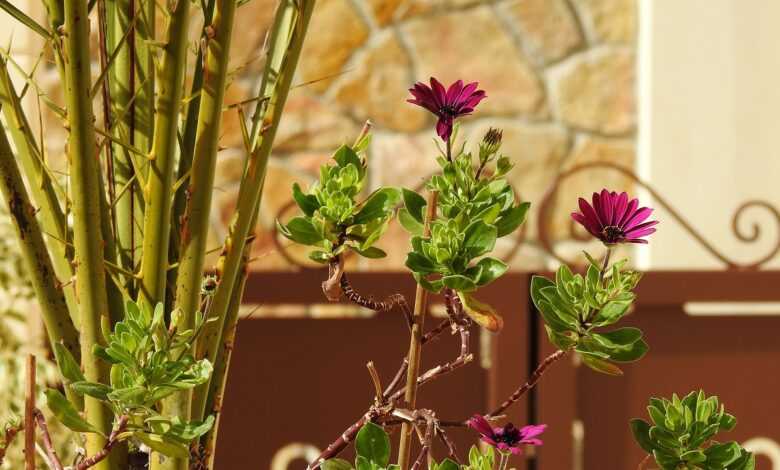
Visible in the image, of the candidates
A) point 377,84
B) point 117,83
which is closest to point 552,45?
point 377,84

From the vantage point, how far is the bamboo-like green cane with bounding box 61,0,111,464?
423 millimetres

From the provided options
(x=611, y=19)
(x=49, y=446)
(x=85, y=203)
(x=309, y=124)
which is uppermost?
(x=611, y=19)

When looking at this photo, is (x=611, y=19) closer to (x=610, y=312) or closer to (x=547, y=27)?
(x=547, y=27)

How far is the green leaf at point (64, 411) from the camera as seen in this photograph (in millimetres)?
367

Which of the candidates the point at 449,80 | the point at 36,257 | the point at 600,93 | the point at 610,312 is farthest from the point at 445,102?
the point at 600,93

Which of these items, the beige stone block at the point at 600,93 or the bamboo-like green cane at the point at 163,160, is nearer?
the bamboo-like green cane at the point at 163,160

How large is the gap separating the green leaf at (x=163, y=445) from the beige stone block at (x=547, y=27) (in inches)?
106

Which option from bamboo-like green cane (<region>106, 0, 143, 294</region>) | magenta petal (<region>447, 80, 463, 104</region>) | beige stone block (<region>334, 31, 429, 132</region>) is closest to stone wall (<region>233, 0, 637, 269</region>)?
beige stone block (<region>334, 31, 429, 132</region>)

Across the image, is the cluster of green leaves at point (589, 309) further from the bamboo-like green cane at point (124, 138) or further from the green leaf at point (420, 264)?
the bamboo-like green cane at point (124, 138)

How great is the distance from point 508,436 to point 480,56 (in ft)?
8.52

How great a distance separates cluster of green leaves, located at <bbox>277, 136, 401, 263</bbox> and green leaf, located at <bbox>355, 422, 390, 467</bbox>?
0.07 metres

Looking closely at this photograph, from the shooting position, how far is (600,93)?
2951 mm

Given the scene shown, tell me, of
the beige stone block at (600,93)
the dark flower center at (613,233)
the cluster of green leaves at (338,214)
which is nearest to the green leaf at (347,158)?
the cluster of green leaves at (338,214)

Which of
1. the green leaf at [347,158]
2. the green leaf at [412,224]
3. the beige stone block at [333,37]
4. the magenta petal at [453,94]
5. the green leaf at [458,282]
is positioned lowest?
the green leaf at [458,282]
